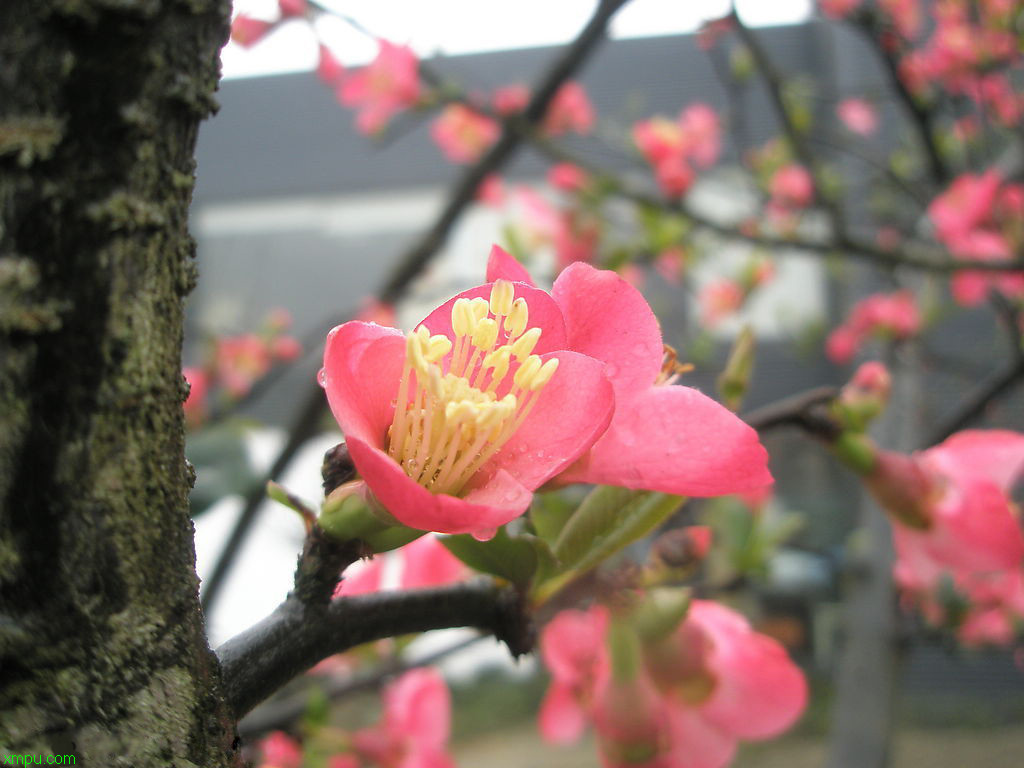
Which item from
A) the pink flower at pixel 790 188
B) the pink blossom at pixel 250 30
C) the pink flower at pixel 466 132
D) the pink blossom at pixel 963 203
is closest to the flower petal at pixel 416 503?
the pink blossom at pixel 250 30

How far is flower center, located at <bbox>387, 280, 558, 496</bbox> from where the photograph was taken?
0.21 m

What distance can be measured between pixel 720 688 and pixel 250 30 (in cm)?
107

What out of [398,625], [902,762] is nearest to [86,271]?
[398,625]

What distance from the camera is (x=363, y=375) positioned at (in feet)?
0.70

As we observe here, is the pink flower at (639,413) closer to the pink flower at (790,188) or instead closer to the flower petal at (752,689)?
the flower petal at (752,689)

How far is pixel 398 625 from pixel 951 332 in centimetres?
455

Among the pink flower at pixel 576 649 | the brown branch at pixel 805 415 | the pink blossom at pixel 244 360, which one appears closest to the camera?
the brown branch at pixel 805 415

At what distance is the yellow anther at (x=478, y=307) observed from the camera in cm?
22

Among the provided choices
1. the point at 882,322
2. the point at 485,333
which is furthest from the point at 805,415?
the point at 882,322

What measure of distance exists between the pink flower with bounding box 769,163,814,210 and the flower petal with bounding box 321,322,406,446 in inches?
81.3

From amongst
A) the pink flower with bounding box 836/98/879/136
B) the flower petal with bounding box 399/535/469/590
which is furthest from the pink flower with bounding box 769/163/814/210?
the flower petal with bounding box 399/535/469/590

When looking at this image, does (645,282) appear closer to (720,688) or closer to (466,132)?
(466,132)

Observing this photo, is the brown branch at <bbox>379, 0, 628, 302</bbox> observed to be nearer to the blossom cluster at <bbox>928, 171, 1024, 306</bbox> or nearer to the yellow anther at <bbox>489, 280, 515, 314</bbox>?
the yellow anther at <bbox>489, 280, 515, 314</bbox>

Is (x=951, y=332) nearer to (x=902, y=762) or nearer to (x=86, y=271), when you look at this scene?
(x=902, y=762)
